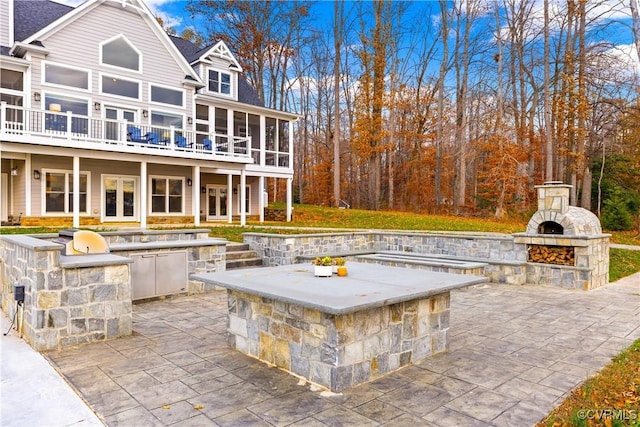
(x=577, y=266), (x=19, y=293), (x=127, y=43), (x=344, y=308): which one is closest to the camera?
(x=344, y=308)

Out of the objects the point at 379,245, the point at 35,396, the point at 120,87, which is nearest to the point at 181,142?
the point at 120,87

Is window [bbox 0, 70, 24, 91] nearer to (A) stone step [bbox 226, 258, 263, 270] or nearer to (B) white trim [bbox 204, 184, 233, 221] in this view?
(B) white trim [bbox 204, 184, 233, 221]

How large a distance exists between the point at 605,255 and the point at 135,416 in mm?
9489

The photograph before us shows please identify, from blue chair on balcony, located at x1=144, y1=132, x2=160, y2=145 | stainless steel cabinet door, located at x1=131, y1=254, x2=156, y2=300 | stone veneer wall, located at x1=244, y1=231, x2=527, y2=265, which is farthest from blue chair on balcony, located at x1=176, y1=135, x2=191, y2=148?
stainless steel cabinet door, located at x1=131, y1=254, x2=156, y2=300

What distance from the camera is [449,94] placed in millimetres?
24172

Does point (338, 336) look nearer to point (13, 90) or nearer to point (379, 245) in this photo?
point (379, 245)

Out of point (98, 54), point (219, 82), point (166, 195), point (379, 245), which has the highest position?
point (219, 82)

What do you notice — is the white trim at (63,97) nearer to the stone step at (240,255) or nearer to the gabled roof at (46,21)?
the gabled roof at (46,21)

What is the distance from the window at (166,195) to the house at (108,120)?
0.04 metres

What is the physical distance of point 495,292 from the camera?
7.82 m

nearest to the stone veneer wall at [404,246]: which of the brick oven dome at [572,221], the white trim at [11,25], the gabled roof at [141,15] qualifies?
the brick oven dome at [572,221]

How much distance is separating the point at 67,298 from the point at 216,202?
42.7 feet

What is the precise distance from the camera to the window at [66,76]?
506 inches

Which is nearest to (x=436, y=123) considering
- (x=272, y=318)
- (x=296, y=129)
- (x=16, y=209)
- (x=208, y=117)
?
(x=296, y=129)
